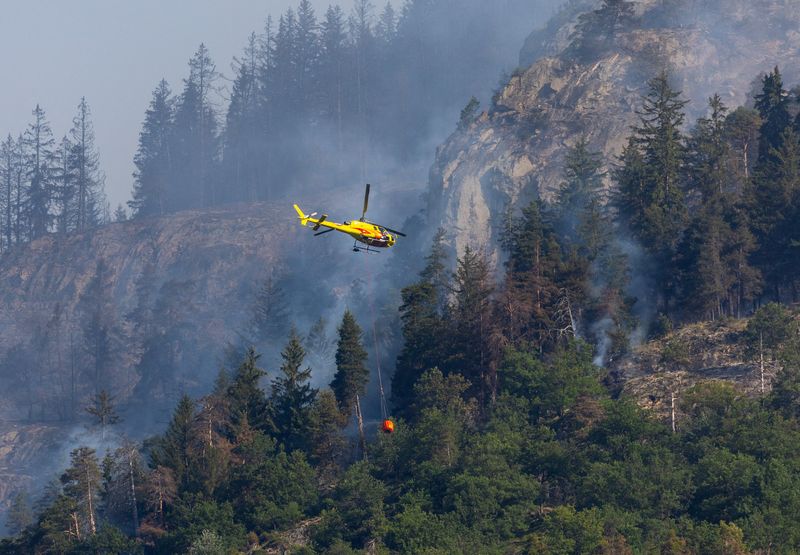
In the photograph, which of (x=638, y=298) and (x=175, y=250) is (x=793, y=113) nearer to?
(x=638, y=298)

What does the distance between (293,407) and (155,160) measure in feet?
258

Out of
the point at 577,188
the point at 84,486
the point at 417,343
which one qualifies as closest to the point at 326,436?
the point at 417,343

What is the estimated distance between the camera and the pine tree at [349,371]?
78750 mm

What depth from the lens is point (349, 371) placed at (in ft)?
259

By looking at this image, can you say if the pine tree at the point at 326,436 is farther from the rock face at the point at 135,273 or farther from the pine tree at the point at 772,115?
the rock face at the point at 135,273

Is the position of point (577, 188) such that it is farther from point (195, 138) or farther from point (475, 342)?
point (195, 138)

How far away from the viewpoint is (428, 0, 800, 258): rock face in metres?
101

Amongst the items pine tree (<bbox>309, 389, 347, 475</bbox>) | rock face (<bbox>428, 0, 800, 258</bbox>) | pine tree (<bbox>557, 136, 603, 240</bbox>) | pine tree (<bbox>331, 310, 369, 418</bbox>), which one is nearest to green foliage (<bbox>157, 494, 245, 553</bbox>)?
pine tree (<bbox>309, 389, 347, 475</bbox>)

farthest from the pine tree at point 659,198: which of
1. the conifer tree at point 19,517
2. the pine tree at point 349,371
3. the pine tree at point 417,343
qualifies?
the conifer tree at point 19,517

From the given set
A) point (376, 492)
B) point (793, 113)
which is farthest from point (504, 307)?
point (793, 113)

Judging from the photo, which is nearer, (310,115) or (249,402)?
(249,402)

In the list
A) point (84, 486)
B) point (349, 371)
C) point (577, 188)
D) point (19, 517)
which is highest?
point (577, 188)

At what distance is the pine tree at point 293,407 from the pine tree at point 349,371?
5.71 ft

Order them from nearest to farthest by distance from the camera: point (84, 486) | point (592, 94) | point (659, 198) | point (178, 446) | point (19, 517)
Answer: point (84, 486) < point (178, 446) < point (659, 198) < point (19, 517) < point (592, 94)
